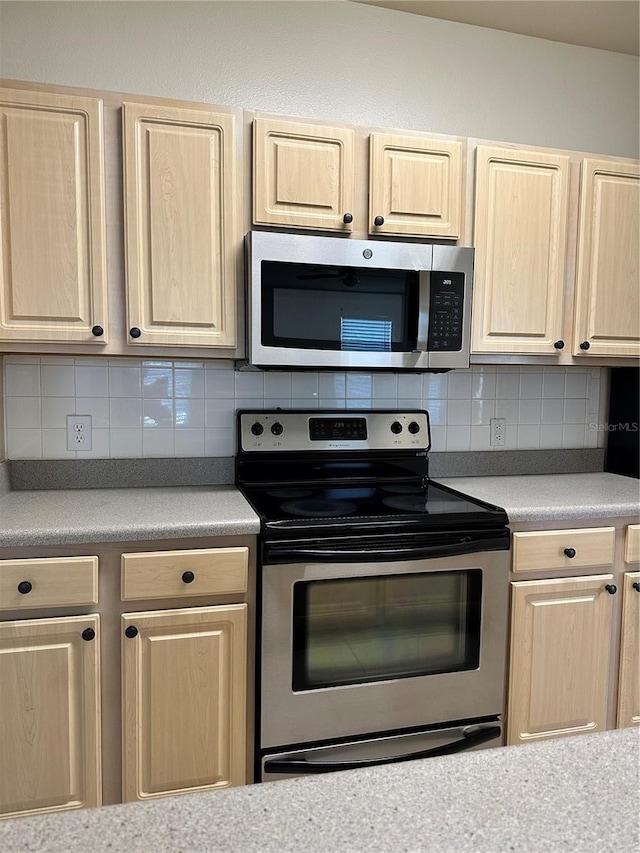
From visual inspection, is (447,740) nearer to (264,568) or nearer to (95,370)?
(264,568)

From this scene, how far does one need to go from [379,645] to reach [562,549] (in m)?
0.68

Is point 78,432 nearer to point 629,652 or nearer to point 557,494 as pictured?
point 557,494

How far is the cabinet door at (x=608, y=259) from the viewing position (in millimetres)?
2265

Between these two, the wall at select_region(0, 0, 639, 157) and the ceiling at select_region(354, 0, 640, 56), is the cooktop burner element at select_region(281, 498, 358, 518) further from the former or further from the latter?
the ceiling at select_region(354, 0, 640, 56)

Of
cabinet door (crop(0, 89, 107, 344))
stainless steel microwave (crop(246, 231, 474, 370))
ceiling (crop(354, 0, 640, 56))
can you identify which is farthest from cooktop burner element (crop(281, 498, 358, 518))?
ceiling (crop(354, 0, 640, 56))

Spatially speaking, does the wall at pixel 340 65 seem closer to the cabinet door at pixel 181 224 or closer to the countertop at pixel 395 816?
the cabinet door at pixel 181 224

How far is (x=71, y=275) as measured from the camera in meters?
1.85

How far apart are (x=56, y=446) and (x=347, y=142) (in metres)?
1.45

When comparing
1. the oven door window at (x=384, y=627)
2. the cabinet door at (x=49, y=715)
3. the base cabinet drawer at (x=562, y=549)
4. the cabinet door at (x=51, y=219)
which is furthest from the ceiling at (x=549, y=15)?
the cabinet door at (x=49, y=715)

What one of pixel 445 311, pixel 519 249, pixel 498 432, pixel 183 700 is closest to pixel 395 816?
pixel 183 700

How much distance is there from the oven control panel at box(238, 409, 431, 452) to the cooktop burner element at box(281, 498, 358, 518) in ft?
1.01

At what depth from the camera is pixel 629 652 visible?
2.07 meters

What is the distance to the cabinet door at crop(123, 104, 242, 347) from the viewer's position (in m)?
1.87

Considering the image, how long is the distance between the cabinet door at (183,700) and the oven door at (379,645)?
94 millimetres
